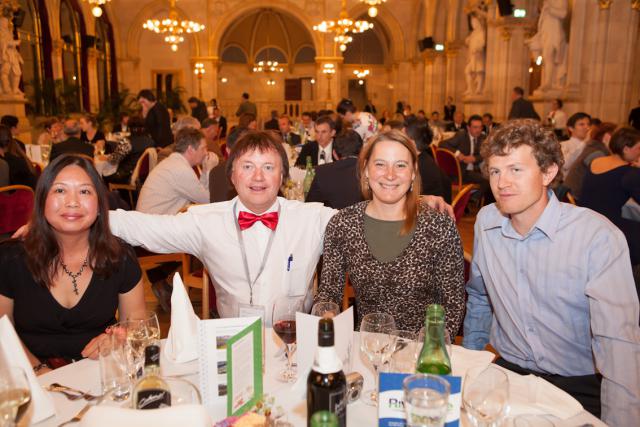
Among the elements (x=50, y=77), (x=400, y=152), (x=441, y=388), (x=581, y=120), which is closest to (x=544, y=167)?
(x=400, y=152)

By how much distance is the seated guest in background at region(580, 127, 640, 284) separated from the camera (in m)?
3.65

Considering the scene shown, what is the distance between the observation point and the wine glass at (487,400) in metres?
1.20

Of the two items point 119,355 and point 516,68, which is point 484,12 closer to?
point 516,68

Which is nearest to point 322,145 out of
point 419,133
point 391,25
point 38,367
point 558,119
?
point 419,133

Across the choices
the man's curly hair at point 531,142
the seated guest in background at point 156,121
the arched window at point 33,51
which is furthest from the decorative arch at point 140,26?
the man's curly hair at point 531,142

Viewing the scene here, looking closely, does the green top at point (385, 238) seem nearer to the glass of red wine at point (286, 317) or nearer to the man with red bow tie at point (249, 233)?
the man with red bow tie at point (249, 233)

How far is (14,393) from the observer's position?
46.0 inches

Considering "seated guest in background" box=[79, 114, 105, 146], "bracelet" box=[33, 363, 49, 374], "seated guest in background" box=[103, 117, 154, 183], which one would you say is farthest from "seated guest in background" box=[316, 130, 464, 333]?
"seated guest in background" box=[79, 114, 105, 146]

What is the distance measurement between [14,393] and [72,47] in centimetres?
1727

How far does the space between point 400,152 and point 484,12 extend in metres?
11.4

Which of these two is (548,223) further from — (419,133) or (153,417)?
(419,133)

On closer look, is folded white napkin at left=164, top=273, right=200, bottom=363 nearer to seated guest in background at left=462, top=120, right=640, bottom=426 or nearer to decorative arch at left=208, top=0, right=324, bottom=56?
seated guest in background at left=462, top=120, right=640, bottom=426

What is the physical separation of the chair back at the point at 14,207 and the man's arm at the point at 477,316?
3324 millimetres

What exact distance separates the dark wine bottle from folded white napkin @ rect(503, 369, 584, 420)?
502mm
